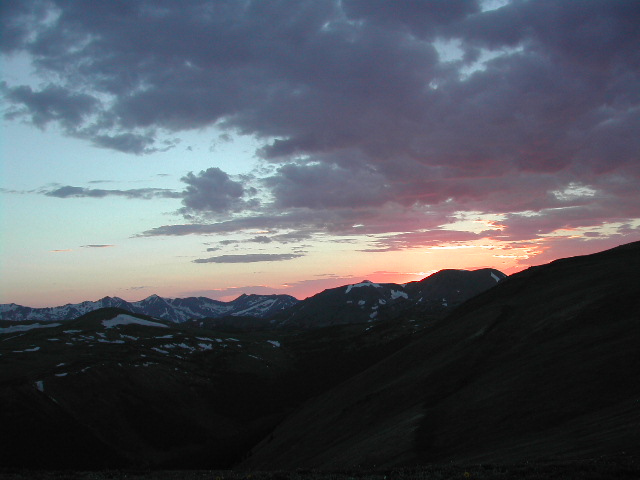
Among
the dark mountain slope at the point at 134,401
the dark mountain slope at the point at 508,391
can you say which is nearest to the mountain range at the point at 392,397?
the dark mountain slope at the point at 508,391

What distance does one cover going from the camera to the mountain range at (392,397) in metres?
40.6

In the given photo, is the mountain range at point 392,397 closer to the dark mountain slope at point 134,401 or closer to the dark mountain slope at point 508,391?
the dark mountain slope at point 508,391

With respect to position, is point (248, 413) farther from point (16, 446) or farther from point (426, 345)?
point (426, 345)

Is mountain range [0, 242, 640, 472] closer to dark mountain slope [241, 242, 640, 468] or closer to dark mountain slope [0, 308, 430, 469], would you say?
dark mountain slope [241, 242, 640, 468]

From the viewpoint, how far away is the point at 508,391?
164 feet

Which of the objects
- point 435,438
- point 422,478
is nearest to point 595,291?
point 435,438

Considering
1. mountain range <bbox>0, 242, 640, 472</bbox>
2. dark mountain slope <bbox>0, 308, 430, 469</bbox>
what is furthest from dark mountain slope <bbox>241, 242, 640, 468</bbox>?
dark mountain slope <bbox>0, 308, 430, 469</bbox>

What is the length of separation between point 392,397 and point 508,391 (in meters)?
24.4

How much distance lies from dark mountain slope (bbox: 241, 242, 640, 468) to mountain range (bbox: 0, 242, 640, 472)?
0.89 feet

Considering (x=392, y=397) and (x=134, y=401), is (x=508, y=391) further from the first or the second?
(x=134, y=401)

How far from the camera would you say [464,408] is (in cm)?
5041

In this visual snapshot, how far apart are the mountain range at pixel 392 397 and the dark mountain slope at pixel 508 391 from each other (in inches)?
10.6

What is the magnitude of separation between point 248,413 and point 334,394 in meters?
59.4

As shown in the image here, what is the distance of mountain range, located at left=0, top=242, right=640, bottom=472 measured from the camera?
133 ft
